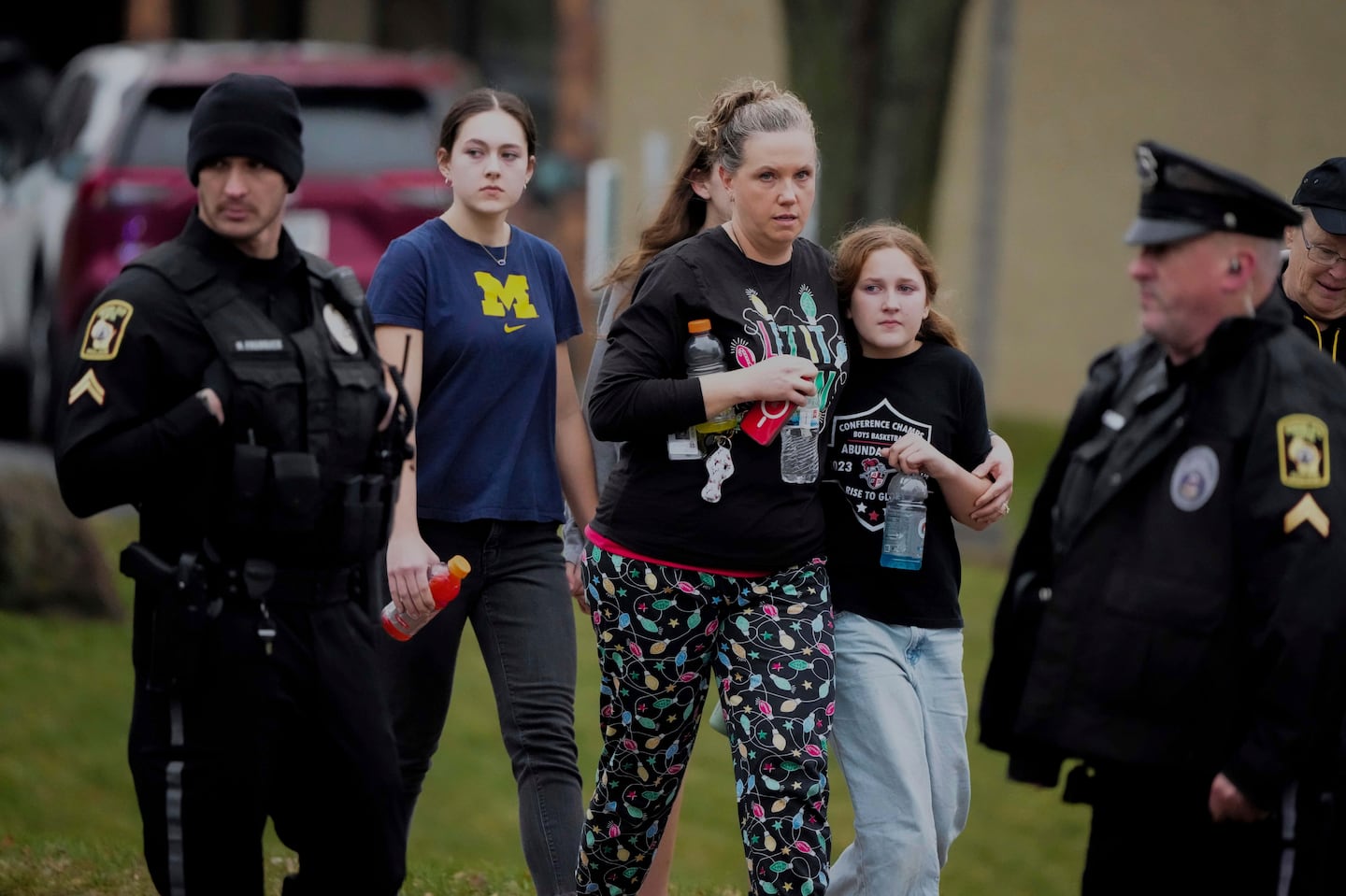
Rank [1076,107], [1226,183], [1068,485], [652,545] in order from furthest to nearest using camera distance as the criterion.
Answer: [1076,107]
[652,545]
[1068,485]
[1226,183]

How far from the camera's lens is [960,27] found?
1243 cm

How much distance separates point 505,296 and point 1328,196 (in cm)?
214

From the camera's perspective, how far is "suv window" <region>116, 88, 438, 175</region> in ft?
33.5

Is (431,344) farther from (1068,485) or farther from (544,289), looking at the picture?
(1068,485)

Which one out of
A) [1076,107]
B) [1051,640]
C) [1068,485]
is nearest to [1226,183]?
[1068,485]

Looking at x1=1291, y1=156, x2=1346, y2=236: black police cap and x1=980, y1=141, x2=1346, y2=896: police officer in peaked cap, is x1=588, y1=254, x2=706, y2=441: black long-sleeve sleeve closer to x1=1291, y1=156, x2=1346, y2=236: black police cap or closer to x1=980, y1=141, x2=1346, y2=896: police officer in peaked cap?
x1=980, y1=141, x2=1346, y2=896: police officer in peaked cap

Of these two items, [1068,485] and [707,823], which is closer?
[1068,485]

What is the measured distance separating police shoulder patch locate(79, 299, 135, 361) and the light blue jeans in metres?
1.78

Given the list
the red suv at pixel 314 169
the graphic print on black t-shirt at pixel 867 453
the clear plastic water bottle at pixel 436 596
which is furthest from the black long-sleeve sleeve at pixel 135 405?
the red suv at pixel 314 169

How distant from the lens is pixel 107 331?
369cm

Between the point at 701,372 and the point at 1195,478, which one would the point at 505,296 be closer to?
the point at 701,372

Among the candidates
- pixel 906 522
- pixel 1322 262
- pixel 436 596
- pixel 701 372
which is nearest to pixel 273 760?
pixel 436 596

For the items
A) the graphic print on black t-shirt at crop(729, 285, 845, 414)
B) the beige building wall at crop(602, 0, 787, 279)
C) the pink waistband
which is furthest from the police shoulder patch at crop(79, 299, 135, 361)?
the beige building wall at crop(602, 0, 787, 279)

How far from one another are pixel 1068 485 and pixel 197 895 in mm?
1911
